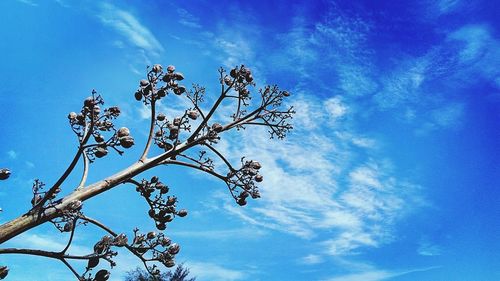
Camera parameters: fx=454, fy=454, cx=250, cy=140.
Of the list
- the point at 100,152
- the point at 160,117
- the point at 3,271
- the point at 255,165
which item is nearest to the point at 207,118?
the point at 160,117

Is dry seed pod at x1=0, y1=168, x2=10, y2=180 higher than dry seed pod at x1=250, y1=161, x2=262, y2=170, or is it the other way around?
dry seed pod at x1=250, y1=161, x2=262, y2=170

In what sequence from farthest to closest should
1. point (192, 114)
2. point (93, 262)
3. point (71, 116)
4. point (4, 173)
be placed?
point (192, 114)
point (71, 116)
point (93, 262)
point (4, 173)

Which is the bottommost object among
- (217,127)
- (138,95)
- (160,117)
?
(217,127)

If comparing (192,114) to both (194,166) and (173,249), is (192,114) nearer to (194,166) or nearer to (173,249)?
(194,166)

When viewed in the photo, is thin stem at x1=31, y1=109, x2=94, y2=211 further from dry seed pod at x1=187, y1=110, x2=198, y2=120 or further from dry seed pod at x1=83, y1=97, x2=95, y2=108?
dry seed pod at x1=187, y1=110, x2=198, y2=120

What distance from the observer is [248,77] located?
6340 mm

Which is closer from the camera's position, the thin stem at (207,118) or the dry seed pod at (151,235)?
the dry seed pod at (151,235)

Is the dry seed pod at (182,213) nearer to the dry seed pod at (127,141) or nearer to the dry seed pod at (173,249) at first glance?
the dry seed pod at (173,249)

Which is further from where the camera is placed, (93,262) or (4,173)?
(93,262)

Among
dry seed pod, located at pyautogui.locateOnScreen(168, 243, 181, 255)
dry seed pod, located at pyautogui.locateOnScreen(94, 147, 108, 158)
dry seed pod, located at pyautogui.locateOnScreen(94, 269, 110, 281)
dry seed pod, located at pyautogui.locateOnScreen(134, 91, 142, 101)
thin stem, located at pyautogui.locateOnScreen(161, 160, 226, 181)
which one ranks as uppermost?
dry seed pod, located at pyautogui.locateOnScreen(134, 91, 142, 101)

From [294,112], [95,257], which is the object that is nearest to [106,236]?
[95,257]

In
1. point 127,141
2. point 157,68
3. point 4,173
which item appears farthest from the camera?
point 157,68

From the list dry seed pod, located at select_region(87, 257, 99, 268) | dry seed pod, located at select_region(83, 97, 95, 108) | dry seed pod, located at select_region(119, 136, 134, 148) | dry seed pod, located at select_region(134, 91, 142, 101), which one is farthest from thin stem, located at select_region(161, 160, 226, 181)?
dry seed pod, located at select_region(87, 257, 99, 268)

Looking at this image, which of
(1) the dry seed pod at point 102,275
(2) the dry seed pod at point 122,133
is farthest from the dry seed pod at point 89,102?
(1) the dry seed pod at point 102,275
